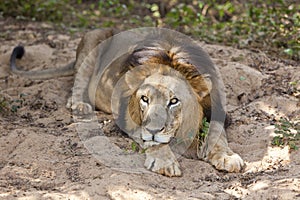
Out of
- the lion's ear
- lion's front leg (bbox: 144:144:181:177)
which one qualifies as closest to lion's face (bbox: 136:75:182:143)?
lion's front leg (bbox: 144:144:181:177)

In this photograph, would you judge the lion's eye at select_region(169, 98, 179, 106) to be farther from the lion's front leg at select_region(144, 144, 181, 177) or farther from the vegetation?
the vegetation

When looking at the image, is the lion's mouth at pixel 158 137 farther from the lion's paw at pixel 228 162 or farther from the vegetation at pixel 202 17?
the vegetation at pixel 202 17

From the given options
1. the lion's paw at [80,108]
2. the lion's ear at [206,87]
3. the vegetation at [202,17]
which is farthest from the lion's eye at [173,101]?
the vegetation at [202,17]

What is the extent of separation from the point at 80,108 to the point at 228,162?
1796 millimetres

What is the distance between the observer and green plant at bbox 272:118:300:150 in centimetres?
409

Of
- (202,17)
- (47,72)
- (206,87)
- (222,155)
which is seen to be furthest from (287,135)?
(202,17)

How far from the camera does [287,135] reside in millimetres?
4109

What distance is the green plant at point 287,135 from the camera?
409 centimetres

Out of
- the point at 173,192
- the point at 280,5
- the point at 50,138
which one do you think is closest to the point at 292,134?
the point at 173,192

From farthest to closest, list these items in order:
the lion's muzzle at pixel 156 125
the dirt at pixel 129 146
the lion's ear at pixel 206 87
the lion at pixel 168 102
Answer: the lion's ear at pixel 206 87, the lion at pixel 168 102, the lion's muzzle at pixel 156 125, the dirt at pixel 129 146

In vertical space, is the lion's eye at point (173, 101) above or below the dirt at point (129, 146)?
above

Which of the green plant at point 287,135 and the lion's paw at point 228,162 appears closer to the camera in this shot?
the lion's paw at point 228,162

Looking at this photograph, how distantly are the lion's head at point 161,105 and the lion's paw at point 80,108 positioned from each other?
2.69 feet

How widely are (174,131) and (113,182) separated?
0.62 m
